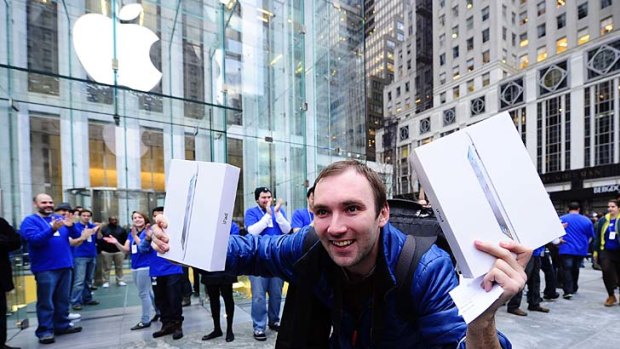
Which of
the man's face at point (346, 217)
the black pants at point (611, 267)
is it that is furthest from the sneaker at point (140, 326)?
the black pants at point (611, 267)

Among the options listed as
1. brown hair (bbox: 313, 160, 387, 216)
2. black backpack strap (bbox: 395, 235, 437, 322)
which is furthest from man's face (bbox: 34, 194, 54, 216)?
black backpack strap (bbox: 395, 235, 437, 322)

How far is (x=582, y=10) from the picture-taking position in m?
35.2

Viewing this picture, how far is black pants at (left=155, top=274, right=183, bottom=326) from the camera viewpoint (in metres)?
4.91

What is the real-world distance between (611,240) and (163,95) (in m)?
10.1

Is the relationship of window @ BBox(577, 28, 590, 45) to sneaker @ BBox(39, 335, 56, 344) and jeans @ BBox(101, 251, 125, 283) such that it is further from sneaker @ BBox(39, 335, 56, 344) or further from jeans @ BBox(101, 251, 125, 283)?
sneaker @ BBox(39, 335, 56, 344)

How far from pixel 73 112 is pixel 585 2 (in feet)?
157

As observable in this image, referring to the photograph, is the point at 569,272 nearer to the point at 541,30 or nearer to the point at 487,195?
the point at 487,195

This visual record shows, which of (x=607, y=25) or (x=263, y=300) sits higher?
(x=607, y=25)

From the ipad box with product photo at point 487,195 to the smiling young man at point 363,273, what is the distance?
0.29 meters

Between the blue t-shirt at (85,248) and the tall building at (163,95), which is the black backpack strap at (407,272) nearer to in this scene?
the tall building at (163,95)

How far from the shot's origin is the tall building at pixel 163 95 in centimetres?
745

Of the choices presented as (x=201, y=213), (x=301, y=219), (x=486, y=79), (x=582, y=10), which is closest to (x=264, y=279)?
(x=301, y=219)

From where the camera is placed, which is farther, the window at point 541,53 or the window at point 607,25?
the window at point 541,53

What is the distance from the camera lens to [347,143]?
12086 mm
